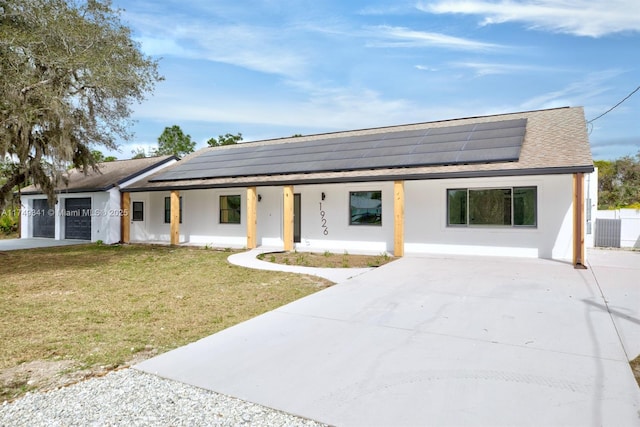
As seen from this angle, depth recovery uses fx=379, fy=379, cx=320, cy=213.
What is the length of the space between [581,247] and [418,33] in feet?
28.5

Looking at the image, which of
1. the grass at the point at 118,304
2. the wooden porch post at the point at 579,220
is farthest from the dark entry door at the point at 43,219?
the wooden porch post at the point at 579,220

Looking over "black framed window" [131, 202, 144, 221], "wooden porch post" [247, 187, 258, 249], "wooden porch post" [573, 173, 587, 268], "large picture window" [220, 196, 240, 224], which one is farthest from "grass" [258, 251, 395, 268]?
"black framed window" [131, 202, 144, 221]

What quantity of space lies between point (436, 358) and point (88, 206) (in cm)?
1790

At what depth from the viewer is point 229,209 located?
14938 millimetres

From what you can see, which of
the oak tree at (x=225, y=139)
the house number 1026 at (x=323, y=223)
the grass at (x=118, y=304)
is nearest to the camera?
the grass at (x=118, y=304)

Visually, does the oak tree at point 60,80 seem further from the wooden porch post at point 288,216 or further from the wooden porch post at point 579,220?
the wooden porch post at point 579,220

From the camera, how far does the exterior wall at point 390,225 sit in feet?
32.6

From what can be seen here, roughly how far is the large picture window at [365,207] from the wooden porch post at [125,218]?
9.70 meters

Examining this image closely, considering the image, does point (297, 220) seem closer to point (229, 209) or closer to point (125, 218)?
point (229, 209)

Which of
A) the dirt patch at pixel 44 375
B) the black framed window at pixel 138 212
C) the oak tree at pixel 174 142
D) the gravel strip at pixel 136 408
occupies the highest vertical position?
the oak tree at pixel 174 142

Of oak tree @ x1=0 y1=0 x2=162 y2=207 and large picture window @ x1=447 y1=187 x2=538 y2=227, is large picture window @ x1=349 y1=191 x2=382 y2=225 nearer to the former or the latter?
large picture window @ x1=447 y1=187 x2=538 y2=227

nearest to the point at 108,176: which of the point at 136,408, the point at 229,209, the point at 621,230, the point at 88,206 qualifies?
the point at 88,206

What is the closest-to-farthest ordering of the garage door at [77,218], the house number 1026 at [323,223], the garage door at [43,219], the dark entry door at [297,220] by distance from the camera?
the house number 1026 at [323,223], the dark entry door at [297,220], the garage door at [77,218], the garage door at [43,219]

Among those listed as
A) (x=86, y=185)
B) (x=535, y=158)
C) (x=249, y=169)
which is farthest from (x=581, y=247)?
(x=86, y=185)
